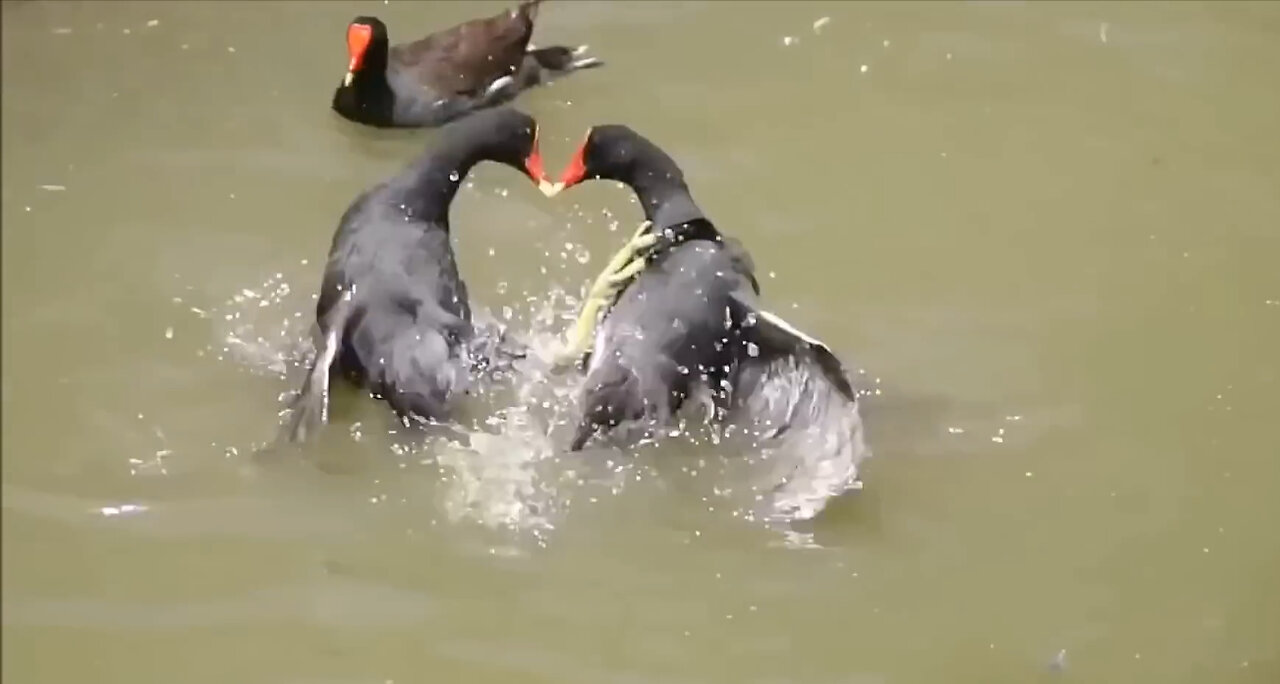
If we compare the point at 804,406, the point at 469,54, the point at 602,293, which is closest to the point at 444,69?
the point at 469,54

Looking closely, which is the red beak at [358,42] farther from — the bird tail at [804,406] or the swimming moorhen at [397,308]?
the bird tail at [804,406]

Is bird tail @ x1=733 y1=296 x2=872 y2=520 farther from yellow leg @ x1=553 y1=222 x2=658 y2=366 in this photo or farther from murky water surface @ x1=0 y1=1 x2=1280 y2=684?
yellow leg @ x1=553 y1=222 x2=658 y2=366

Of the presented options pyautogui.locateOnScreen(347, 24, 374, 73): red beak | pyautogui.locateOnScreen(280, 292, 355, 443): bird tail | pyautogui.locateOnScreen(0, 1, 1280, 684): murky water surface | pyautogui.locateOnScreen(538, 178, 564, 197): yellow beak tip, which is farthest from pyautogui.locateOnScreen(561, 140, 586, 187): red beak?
pyautogui.locateOnScreen(347, 24, 374, 73): red beak

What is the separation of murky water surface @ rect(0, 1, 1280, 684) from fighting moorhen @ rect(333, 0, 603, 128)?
0.17ft

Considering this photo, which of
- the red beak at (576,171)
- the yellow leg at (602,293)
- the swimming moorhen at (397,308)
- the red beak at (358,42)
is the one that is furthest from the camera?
the red beak at (358,42)

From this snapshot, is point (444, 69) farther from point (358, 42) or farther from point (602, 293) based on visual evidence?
point (602, 293)

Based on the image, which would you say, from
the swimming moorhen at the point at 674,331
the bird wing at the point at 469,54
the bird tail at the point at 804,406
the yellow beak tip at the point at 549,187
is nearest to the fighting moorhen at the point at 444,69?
the bird wing at the point at 469,54

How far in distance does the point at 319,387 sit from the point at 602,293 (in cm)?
44

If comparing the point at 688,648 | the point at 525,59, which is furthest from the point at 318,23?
the point at 688,648

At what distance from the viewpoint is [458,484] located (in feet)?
6.04

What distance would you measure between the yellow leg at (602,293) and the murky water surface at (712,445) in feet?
0.26

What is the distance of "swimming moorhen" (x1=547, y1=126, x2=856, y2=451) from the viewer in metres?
1.81

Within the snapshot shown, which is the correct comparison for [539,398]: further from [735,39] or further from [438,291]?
[735,39]

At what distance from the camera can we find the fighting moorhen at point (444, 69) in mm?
2475
